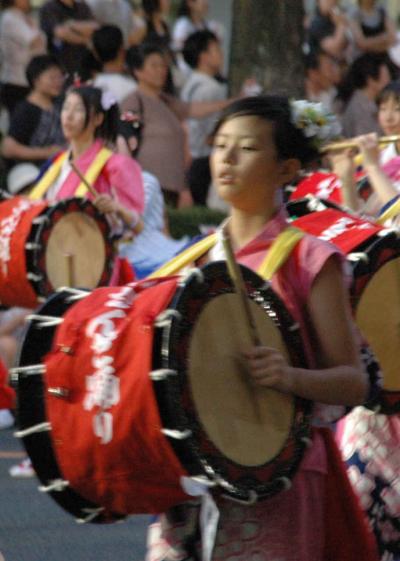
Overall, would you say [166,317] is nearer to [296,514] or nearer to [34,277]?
[296,514]

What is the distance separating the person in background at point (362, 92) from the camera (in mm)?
12398

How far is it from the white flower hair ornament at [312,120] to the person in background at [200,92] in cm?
843

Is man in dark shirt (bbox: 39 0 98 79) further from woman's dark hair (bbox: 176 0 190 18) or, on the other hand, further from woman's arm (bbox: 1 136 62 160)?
woman's dark hair (bbox: 176 0 190 18)

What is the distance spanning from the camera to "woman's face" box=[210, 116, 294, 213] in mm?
3459

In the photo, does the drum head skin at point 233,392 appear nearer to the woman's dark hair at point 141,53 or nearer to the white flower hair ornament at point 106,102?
the white flower hair ornament at point 106,102

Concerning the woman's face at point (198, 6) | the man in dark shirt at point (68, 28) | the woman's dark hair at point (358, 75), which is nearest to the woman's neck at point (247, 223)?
the man in dark shirt at point (68, 28)

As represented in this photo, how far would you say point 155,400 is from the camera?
306 centimetres

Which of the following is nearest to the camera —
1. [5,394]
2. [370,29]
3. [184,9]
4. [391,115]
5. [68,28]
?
[5,394]

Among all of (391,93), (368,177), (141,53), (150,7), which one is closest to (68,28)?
(141,53)

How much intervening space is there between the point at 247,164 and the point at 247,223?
0.47 ft

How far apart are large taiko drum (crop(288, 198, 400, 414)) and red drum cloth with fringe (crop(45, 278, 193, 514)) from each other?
112 centimetres

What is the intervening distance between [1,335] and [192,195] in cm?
369

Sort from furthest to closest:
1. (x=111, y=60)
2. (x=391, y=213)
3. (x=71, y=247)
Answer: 1. (x=111, y=60)
2. (x=71, y=247)
3. (x=391, y=213)

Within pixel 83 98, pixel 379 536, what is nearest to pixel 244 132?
pixel 379 536
